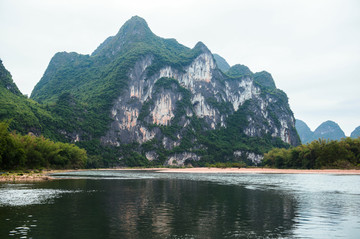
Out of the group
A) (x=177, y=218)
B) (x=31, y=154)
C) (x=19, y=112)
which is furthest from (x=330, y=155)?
(x=19, y=112)

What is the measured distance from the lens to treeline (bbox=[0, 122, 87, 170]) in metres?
65.6

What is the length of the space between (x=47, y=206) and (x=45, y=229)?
8.46m

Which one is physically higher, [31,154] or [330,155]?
[31,154]

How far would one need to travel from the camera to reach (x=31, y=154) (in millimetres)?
83750

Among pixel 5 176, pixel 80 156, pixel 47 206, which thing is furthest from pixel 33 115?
pixel 47 206

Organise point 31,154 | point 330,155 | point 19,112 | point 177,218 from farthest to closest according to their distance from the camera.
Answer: point 19,112 < point 330,155 < point 31,154 < point 177,218

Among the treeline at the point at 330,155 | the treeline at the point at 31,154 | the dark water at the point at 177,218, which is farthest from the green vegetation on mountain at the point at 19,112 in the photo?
the dark water at the point at 177,218

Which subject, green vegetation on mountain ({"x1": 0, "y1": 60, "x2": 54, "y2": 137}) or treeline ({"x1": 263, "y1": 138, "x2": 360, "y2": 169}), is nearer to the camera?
treeline ({"x1": 263, "y1": 138, "x2": 360, "y2": 169})

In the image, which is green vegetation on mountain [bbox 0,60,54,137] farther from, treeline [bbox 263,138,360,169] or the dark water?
the dark water

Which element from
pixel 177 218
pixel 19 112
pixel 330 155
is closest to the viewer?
pixel 177 218

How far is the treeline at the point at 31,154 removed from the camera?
215ft

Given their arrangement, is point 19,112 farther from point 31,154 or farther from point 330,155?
point 330,155

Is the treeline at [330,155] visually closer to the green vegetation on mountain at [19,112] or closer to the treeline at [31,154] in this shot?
the treeline at [31,154]

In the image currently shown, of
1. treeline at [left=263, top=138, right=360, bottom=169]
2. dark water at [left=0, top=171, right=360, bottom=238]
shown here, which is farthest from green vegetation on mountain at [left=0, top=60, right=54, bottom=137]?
dark water at [left=0, top=171, right=360, bottom=238]
